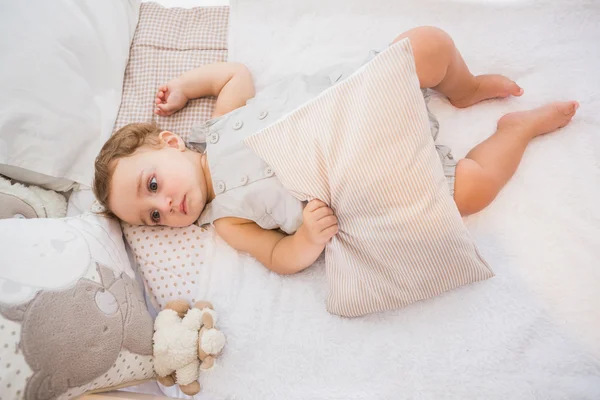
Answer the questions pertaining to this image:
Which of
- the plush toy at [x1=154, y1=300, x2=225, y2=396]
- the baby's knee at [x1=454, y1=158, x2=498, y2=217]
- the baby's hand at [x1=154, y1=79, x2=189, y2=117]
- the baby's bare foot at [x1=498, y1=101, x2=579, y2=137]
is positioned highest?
the baby's bare foot at [x1=498, y1=101, x2=579, y2=137]

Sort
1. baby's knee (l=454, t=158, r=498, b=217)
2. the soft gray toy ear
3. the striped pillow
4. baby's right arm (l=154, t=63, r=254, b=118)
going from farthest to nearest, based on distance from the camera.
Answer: baby's right arm (l=154, t=63, r=254, b=118) → baby's knee (l=454, t=158, r=498, b=217) → the striped pillow → the soft gray toy ear

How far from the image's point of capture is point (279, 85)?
116 centimetres

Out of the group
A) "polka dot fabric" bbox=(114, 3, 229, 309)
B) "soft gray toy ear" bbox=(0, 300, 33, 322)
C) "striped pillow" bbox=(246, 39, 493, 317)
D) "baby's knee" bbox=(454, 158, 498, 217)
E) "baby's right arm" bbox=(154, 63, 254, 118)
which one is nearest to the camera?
"soft gray toy ear" bbox=(0, 300, 33, 322)

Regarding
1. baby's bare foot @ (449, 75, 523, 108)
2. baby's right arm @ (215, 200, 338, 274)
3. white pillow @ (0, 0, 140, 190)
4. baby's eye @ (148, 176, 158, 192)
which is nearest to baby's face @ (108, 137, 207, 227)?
baby's eye @ (148, 176, 158, 192)

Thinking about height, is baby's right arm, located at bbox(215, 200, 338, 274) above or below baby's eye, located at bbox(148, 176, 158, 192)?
below

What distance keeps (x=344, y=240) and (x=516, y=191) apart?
47 centimetres

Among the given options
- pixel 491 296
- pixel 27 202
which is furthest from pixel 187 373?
pixel 491 296

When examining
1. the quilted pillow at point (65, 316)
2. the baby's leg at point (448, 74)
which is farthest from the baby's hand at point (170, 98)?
the baby's leg at point (448, 74)

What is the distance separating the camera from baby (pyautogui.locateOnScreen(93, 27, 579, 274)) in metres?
1.00

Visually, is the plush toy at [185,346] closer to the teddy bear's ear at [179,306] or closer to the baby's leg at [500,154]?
the teddy bear's ear at [179,306]

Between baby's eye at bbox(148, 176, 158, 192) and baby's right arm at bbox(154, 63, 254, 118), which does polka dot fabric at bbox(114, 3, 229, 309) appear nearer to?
baby's right arm at bbox(154, 63, 254, 118)

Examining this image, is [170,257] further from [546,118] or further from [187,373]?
[546,118]

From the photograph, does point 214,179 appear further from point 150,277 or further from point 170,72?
point 170,72

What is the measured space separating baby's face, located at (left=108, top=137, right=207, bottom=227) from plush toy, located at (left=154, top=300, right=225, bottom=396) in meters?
0.25
